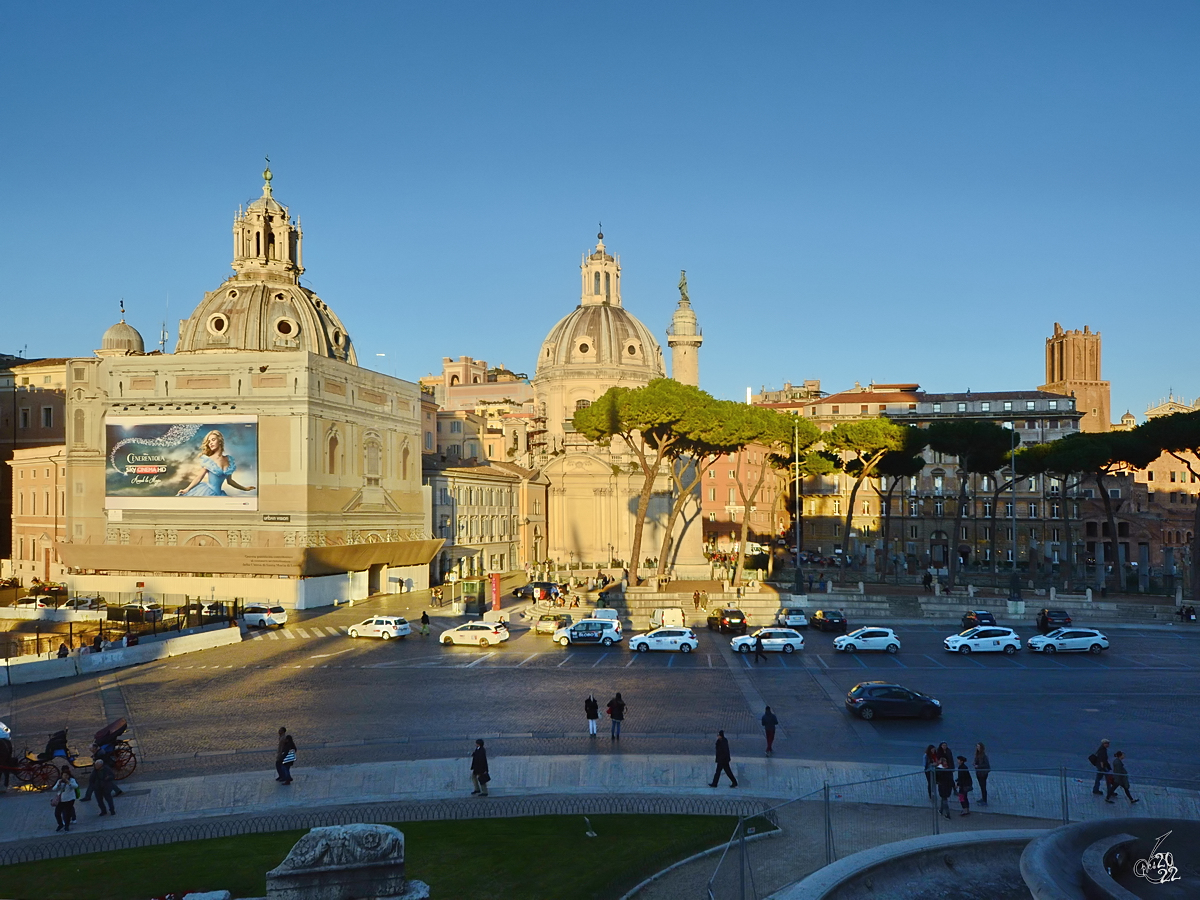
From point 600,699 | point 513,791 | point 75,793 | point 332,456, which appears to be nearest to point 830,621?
point 600,699

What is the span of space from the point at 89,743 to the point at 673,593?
37.0 m

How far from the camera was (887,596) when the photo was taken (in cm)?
5747

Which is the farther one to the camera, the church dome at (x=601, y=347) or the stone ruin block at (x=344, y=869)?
the church dome at (x=601, y=347)

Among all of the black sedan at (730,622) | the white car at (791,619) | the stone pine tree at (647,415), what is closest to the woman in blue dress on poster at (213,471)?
the stone pine tree at (647,415)

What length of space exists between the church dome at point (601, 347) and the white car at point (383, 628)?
56804 millimetres

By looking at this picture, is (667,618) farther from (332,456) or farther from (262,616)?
(332,456)

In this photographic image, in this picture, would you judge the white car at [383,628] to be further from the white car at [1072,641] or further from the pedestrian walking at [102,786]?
the white car at [1072,641]

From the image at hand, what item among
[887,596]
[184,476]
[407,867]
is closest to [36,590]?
[184,476]

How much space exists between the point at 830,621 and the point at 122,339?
6468 centimetres

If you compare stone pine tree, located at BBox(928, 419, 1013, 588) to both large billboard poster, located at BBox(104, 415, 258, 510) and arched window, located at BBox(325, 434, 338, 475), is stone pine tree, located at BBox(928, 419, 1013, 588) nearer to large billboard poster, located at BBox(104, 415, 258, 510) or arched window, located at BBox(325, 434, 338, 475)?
arched window, located at BBox(325, 434, 338, 475)

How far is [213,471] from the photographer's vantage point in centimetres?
6178

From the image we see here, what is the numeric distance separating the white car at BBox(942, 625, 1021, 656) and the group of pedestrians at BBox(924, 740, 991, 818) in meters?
22.9

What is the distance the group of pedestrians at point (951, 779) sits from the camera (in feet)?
65.3

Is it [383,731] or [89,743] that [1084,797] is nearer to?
[383,731]
